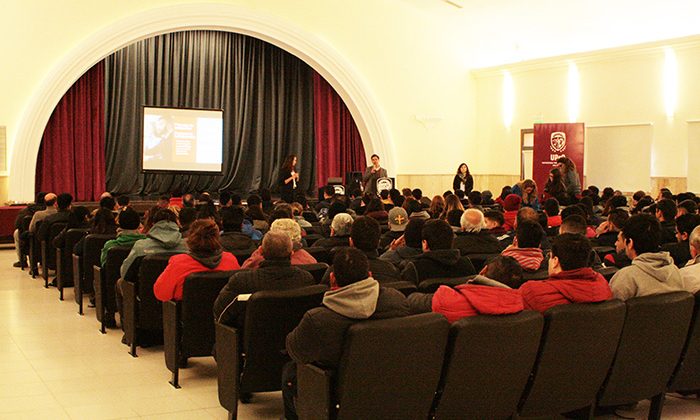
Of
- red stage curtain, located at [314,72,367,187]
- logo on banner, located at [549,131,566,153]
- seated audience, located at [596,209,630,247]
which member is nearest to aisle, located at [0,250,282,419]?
seated audience, located at [596,209,630,247]

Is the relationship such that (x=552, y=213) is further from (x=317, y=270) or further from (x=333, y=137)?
(x=333, y=137)

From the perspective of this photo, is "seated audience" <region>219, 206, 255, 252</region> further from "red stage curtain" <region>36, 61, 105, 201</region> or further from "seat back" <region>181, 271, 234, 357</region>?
"red stage curtain" <region>36, 61, 105, 201</region>

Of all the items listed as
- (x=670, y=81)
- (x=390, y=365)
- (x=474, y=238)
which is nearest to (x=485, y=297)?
(x=390, y=365)

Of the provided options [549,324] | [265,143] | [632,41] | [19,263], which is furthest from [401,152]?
[549,324]

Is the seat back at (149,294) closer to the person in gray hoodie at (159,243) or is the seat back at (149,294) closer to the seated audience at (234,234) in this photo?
the person in gray hoodie at (159,243)

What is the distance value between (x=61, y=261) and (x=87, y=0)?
22.7 ft

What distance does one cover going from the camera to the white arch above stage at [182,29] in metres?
14.0

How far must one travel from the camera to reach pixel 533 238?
5449 millimetres

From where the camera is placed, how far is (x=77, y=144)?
16.4 metres

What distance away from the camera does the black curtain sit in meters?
17.2

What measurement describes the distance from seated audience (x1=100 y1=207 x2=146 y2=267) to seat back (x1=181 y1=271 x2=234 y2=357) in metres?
1.75

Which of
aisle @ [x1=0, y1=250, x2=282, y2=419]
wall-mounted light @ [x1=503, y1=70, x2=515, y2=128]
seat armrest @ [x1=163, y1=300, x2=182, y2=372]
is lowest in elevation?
aisle @ [x1=0, y1=250, x2=282, y2=419]

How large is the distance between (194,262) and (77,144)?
11.7 meters

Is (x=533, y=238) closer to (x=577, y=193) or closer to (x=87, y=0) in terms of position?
(x=577, y=193)
